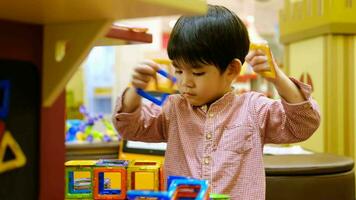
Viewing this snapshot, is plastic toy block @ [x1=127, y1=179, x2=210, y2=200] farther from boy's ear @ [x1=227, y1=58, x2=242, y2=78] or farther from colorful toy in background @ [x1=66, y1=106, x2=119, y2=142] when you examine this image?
colorful toy in background @ [x1=66, y1=106, x2=119, y2=142]

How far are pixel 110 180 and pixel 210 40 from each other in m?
0.29

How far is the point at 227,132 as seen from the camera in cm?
89

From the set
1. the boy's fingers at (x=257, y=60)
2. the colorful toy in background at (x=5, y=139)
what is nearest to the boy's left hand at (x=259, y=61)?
the boy's fingers at (x=257, y=60)

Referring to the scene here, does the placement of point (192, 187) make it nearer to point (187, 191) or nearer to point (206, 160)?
point (187, 191)

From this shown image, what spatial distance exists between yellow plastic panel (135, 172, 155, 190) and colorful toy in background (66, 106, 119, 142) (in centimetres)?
123

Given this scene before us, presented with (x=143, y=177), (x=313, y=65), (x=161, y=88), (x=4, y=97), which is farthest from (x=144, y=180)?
(x=313, y=65)

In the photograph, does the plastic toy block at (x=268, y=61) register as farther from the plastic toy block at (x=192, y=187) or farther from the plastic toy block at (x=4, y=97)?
the plastic toy block at (x=4, y=97)

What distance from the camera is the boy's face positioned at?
846 mm

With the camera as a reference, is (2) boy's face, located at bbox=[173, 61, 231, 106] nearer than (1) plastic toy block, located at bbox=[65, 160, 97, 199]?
No

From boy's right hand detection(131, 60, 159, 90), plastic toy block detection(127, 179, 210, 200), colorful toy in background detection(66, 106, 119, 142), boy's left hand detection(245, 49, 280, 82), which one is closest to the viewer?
plastic toy block detection(127, 179, 210, 200)

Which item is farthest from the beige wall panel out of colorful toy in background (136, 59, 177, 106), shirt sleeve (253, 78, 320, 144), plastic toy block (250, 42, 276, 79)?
plastic toy block (250, 42, 276, 79)

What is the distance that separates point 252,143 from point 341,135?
959 millimetres

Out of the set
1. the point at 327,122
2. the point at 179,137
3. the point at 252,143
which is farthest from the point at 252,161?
the point at 327,122

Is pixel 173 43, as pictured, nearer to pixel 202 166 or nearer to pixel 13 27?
pixel 202 166
